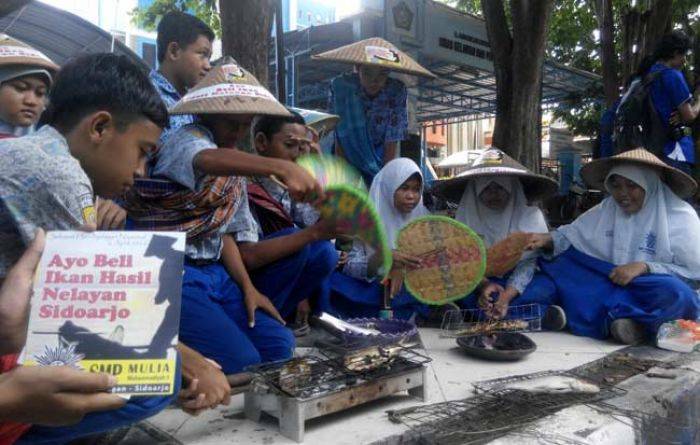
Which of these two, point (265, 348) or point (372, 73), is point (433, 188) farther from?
point (265, 348)

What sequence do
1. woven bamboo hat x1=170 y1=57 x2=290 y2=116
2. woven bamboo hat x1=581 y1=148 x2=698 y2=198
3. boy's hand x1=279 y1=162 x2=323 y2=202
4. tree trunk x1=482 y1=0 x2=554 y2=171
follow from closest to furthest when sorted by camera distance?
boy's hand x1=279 y1=162 x2=323 y2=202
woven bamboo hat x1=170 y1=57 x2=290 y2=116
woven bamboo hat x1=581 y1=148 x2=698 y2=198
tree trunk x1=482 y1=0 x2=554 y2=171

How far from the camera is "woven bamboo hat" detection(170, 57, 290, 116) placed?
2482mm

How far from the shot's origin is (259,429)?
2303 mm

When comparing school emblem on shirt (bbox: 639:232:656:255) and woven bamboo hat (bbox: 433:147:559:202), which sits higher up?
woven bamboo hat (bbox: 433:147:559:202)

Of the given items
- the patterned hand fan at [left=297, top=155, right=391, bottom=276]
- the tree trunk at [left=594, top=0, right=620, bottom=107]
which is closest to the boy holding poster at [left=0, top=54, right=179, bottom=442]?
the patterned hand fan at [left=297, top=155, right=391, bottom=276]

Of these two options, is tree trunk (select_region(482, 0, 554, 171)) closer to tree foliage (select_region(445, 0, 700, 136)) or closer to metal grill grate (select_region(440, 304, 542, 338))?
tree foliage (select_region(445, 0, 700, 136))

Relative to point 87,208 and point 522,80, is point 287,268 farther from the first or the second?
point 522,80

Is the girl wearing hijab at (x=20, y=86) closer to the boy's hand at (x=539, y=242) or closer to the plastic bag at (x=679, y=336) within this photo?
the boy's hand at (x=539, y=242)

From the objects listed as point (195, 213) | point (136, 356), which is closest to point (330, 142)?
point (195, 213)

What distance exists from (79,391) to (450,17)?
39.4ft

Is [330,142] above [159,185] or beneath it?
above

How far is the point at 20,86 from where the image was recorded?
11.0 ft

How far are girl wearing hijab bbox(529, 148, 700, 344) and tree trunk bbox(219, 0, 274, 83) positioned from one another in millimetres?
2570

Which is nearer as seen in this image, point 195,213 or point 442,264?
point 195,213
